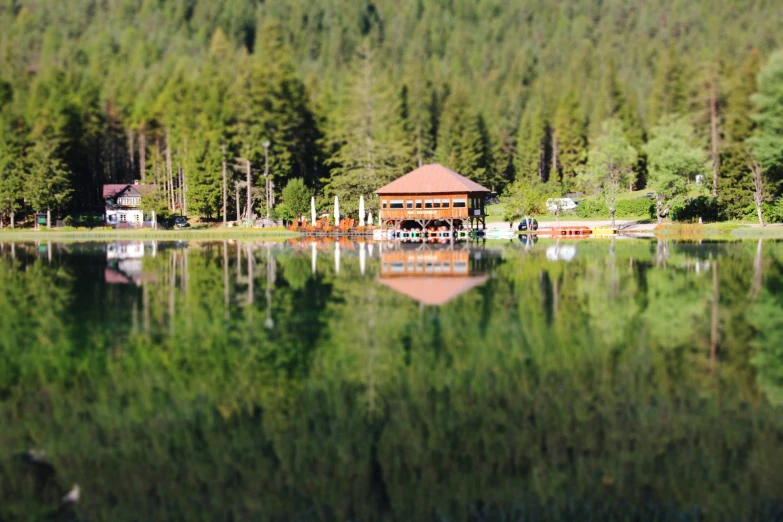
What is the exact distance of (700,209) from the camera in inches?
2625

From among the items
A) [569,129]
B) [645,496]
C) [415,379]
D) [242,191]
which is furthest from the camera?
[569,129]

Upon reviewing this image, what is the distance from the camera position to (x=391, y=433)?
13.7m

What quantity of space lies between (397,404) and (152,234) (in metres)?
59.0

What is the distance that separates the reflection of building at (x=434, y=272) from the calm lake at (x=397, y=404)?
21.7 inches

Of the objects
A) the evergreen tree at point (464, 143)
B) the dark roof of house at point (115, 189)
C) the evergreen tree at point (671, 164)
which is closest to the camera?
the evergreen tree at point (671, 164)

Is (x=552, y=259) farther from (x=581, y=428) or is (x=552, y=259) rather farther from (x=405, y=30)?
(x=405, y=30)

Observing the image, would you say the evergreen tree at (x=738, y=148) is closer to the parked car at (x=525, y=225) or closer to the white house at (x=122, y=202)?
the parked car at (x=525, y=225)

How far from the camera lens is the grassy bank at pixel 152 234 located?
67.1 meters

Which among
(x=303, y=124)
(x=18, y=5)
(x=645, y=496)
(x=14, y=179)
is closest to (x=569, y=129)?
(x=303, y=124)

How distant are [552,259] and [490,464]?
28904 millimetres

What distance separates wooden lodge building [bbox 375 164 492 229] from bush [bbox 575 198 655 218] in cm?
1450

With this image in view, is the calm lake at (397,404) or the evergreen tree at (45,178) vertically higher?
the evergreen tree at (45,178)

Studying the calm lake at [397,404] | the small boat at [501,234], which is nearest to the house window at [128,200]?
the small boat at [501,234]

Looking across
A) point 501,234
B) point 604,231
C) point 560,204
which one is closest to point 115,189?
point 560,204
